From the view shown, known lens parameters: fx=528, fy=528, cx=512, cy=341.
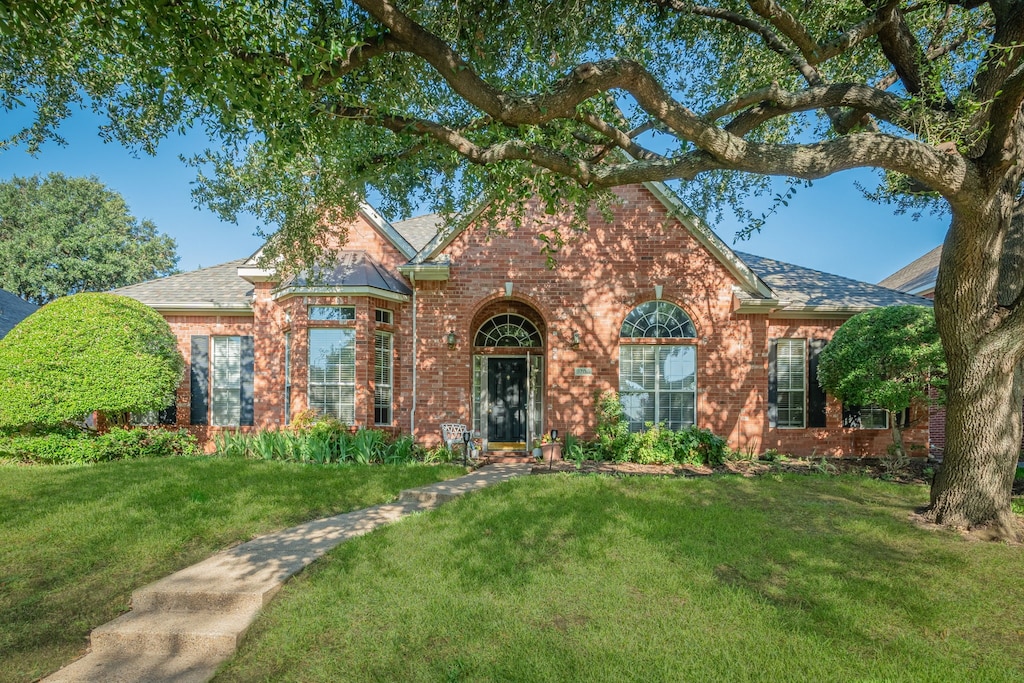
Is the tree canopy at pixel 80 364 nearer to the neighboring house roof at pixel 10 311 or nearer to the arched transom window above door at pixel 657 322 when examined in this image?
the neighboring house roof at pixel 10 311

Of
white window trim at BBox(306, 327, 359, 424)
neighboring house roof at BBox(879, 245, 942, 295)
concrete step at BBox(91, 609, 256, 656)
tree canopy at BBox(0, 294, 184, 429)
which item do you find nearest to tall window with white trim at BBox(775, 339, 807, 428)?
neighboring house roof at BBox(879, 245, 942, 295)

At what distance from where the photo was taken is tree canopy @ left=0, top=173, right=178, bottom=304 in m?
27.2

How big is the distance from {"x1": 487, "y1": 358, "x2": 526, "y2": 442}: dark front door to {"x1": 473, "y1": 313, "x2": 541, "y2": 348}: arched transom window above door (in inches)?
16.3

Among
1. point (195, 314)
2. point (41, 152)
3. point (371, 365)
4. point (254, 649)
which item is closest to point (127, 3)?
point (254, 649)

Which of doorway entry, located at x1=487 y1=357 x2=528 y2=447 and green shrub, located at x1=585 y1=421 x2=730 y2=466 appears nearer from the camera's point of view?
green shrub, located at x1=585 y1=421 x2=730 y2=466

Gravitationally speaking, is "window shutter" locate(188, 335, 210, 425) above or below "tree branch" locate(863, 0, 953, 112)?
below

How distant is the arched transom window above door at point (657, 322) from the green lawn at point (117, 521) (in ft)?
17.1

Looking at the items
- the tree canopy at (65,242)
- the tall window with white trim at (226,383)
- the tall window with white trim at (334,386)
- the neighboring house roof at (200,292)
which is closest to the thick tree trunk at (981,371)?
the tall window with white trim at (334,386)

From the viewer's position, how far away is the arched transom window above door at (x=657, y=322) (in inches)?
469

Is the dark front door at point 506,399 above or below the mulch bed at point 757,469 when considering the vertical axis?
above

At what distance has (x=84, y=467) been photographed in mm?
9594

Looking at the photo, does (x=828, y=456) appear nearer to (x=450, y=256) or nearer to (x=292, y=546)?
(x=450, y=256)

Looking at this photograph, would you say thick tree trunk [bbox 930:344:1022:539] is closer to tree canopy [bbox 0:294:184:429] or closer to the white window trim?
the white window trim

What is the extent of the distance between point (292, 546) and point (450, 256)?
7.40m
